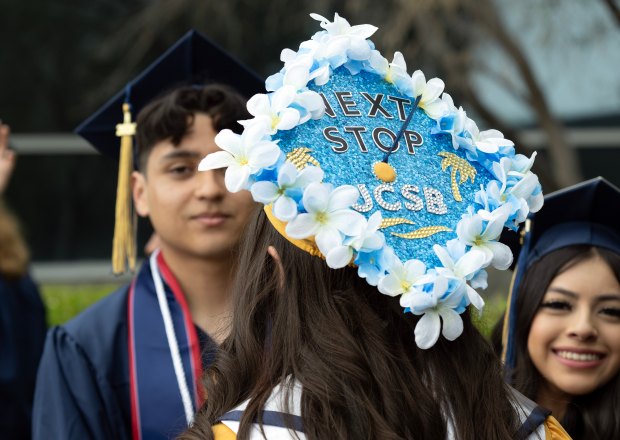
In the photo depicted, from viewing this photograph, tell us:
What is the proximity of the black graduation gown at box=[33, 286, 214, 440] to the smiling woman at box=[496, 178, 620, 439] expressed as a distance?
0.93m

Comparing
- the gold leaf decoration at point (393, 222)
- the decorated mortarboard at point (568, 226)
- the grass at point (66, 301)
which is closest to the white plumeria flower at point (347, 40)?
the gold leaf decoration at point (393, 222)

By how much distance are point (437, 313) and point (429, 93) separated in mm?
496

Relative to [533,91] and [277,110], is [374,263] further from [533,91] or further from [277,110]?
[533,91]

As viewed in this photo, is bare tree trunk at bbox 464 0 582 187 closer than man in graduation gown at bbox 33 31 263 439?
No

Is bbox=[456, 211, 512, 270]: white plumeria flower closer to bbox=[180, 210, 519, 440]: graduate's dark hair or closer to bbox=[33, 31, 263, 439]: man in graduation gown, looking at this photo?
bbox=[180, 210, 519, 440]: graduate's dark hair

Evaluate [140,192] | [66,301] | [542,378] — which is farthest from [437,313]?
Answer: [66,301]

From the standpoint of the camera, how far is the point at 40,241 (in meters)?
8.19

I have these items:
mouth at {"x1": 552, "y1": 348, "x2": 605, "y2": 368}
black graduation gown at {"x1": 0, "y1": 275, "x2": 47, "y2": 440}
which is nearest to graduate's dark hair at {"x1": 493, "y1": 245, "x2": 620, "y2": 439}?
mouth at {"x1": 552, "y1": 348, "x2": 605, "y2": 368}

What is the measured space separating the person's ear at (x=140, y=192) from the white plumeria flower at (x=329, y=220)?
56.5 inches

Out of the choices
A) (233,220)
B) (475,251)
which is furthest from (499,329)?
(475,251)

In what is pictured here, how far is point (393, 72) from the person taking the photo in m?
2.16

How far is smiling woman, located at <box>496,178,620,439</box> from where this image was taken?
3.00m

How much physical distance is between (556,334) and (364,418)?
4.09 ft

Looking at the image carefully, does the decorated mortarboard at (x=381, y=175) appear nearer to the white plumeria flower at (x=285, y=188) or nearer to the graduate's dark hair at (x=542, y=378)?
the white plumeria flower at (x=285, y=188)
